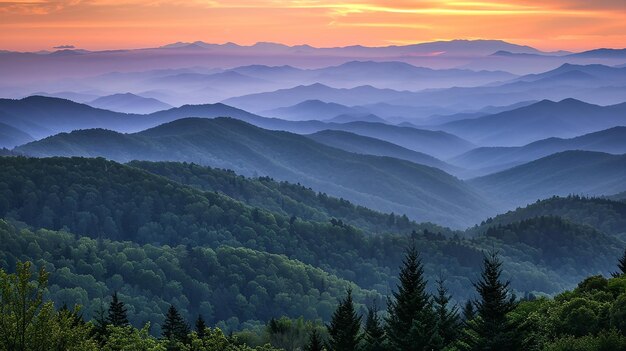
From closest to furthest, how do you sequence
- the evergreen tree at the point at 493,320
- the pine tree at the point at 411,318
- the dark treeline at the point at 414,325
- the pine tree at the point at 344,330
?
the dark treeline at the point at 414,325 → the evergreen tree at the point at 493,320 → the pine tree at the point at 411,318 → the pine tree at the point at 344,330

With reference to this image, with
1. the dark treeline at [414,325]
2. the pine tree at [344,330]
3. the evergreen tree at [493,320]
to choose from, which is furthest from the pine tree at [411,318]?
the evergreen tree at [493,320]

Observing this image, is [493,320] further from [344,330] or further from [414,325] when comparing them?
[344,330]

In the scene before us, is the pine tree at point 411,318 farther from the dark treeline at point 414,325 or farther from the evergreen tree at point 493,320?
the evergreen tree at point 493,320

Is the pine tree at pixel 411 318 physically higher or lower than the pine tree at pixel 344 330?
higher

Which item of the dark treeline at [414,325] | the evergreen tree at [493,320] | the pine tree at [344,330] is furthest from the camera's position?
the pine tree at [344,330]

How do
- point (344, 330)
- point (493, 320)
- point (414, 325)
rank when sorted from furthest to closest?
point (344, 330) → point (414, 325) → point (493, 320)

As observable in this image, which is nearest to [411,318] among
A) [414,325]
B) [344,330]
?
[414,325]

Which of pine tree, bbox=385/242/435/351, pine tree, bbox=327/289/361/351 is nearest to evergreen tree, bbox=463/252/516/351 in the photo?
pine tree, bbox=385/242/435/351

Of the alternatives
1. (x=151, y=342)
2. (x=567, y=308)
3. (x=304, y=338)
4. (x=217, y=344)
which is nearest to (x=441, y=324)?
(x=567, y=308)
